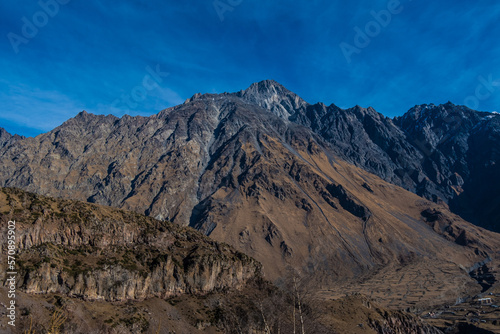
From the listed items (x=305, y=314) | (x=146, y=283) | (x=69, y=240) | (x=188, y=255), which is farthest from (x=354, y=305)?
(x=69, y=240)

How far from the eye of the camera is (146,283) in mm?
70750

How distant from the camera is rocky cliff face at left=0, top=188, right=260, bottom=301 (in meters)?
59.1

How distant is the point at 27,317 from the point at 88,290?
45.5 ft

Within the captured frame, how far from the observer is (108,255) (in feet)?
231

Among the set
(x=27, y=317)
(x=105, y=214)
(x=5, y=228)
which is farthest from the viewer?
(x=105, y=214)

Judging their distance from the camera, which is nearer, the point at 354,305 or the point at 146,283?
the point at 146,283

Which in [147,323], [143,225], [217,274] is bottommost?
[147,323]

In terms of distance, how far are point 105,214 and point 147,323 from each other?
2990 centimetres

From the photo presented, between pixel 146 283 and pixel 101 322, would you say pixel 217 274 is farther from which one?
pixel 101 322

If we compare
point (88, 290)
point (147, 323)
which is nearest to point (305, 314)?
point (147, 323)

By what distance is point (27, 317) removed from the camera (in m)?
47.3

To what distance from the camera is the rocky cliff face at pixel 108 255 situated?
59062mm

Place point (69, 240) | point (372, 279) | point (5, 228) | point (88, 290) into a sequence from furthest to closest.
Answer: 1. point (372, 279)
2. point (69, 240)
3. point (88, 290)
4. point (5, 228)

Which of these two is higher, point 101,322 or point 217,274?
point 217,274
